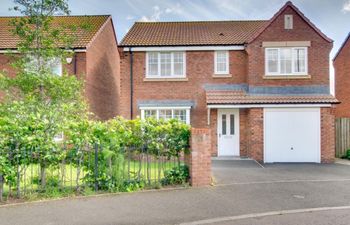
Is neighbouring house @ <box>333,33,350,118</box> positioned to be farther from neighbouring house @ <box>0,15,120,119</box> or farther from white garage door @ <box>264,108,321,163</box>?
neighbouring house @ <box>0,15,120,119</box>

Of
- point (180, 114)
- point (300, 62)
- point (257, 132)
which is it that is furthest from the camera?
point (180, 114)

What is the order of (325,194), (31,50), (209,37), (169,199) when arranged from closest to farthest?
(169,199)
(325,194)
(31,50)
(209,37)

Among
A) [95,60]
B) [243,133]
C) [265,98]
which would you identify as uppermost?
[95,60]

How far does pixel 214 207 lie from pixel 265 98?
29.9 feet

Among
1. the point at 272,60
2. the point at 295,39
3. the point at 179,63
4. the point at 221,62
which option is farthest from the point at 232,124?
the point at 295,39

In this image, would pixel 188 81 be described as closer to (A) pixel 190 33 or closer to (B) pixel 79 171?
(A) pixel 190 33

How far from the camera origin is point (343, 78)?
2016 centimetres

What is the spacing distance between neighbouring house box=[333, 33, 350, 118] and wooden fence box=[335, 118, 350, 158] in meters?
4.66

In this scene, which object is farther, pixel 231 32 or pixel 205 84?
pixel 231 32

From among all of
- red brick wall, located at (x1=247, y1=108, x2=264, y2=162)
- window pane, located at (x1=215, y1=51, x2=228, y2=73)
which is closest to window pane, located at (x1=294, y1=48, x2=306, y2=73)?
red brick wall, located at (x1=247, y1=108, x2=264, y2=162)

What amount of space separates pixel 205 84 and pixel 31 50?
8679mm

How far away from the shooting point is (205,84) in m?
15.9

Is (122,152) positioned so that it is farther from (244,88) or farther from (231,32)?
(231,32)

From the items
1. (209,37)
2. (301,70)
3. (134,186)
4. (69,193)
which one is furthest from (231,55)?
(69,193)
